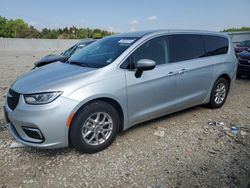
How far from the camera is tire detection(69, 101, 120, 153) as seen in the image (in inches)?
119

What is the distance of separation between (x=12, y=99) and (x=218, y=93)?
13.1ft

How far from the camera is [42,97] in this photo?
286cm

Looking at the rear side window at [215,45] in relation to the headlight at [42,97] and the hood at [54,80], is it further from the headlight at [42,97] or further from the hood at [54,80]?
the headlight at [42,97]

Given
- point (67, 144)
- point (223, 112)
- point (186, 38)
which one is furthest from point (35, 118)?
point (223, 112)

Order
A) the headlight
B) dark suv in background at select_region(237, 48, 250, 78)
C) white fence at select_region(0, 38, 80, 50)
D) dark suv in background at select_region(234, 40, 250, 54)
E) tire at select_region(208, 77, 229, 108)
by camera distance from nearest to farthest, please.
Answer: the headlight, tire at select_region(208, 77, 229, 108), dark suv in background at select_region(237, 48, 250, 78), dark suv in background at select_region(234, 40, 250, 54), white fence at select_region(0, 38, 80, 50)

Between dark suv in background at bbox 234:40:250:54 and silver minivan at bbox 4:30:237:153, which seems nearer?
silver minivan at bbox 4:30:237:153

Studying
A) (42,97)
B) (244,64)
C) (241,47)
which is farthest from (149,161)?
(241,47)

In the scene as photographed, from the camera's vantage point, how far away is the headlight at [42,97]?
112 inches

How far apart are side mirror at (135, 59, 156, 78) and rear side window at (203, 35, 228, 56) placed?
1863 mm

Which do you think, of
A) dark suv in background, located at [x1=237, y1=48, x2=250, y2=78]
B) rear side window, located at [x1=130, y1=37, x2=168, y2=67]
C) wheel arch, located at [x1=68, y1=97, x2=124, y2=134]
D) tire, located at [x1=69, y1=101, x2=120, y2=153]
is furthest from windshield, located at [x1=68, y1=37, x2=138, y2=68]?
dark suv in background, located at [x1=237, y1=48, x2=250, y2=78]

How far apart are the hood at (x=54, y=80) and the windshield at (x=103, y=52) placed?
0.23 metres

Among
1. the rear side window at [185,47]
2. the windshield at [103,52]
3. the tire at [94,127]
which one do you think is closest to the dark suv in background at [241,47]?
the rear side window at [185,47]

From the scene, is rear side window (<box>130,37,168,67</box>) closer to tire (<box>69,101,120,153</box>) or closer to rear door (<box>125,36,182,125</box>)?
rear door (<box>125,36,182,125</box>)

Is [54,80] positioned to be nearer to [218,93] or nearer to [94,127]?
[94,127]
